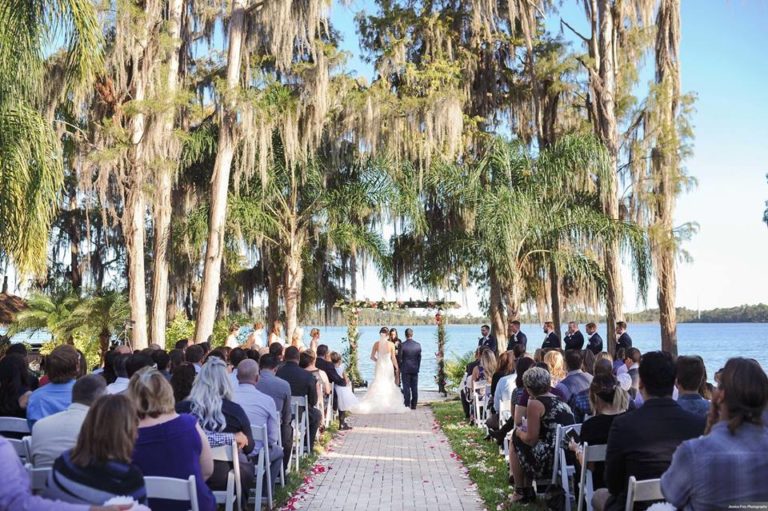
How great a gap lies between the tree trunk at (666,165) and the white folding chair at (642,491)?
14.2 metres

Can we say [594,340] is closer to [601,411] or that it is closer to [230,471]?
[601,411]

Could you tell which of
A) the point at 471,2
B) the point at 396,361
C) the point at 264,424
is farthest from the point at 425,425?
the point at 471,2

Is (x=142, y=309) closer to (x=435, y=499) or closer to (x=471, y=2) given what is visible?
(x=435, y=499)

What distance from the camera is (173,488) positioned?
3.97 meters

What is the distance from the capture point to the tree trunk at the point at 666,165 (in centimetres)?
1783

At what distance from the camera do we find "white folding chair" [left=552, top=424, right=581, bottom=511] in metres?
5.83

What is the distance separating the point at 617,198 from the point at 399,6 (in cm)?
764

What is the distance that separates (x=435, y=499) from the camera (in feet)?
23.7

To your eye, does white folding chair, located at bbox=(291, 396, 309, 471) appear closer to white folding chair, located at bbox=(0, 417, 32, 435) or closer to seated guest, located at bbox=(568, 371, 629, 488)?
white folding chair, located at bbox=(0, 417, 32, 435)

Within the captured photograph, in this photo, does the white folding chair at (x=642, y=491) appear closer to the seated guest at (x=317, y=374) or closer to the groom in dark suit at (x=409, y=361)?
the seated guest at (x=317, y=374)

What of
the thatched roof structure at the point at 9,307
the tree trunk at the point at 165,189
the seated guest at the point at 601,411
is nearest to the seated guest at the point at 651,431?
the seated guest at the point at 601,411

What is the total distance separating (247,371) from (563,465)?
2.49 meters

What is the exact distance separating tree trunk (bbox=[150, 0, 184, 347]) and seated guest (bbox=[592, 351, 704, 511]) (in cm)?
1066

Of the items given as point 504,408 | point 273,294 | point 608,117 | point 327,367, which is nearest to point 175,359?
point 504,408
